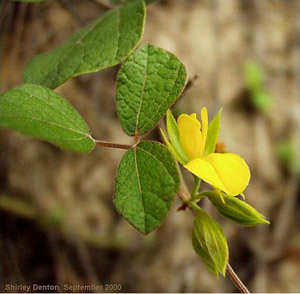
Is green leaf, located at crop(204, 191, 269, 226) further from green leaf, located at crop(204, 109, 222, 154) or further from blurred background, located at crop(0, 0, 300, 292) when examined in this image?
blurred background, located at crop(0, 0, 300, 292)

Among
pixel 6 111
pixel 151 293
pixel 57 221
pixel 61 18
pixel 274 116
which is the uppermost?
pixel 6 111

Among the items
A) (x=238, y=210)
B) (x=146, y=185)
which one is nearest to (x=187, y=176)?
(x=238, y=210)

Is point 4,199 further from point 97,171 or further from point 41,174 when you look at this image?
point 97,171

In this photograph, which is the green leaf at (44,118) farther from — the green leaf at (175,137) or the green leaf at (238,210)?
the green leaf at (238,210)

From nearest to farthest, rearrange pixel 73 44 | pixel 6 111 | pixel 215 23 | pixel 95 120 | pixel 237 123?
pixel 6 111 → pixel 73 44 → pixel 95 120 → pixel 237 123 → pixel 215 23

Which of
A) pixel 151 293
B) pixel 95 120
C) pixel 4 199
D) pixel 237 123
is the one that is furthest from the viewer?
pixel 237 123

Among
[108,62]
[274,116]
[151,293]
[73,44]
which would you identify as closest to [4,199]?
[151,293]

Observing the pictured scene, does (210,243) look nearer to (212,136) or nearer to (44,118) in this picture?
(212,136)

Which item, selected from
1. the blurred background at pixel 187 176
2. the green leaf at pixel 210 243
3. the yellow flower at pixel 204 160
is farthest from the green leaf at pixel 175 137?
the blurred background at pixel 187 176
